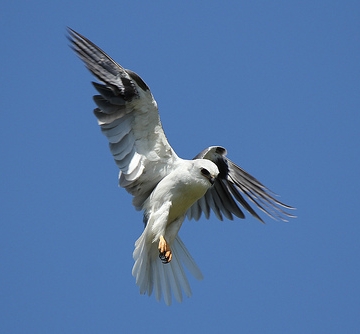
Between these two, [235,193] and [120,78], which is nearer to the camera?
[120,78]

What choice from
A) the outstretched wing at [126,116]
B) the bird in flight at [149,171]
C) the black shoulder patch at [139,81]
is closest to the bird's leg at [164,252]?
the bird in flight at [149,171]

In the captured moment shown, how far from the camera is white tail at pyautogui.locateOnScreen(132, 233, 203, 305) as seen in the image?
8805 millimetres

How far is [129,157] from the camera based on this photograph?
8688mm

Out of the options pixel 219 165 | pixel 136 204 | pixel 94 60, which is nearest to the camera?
pixel 94 60

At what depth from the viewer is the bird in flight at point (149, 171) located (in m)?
8.47

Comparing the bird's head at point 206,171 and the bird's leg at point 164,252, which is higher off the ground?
Answer: the bird's head at point 206,171

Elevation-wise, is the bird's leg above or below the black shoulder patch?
below

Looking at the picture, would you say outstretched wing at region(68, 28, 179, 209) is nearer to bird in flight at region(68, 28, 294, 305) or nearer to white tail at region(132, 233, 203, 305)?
bird in flight at region(68, 28, 294, 305)

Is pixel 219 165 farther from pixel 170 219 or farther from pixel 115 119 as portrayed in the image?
pixel 115 119

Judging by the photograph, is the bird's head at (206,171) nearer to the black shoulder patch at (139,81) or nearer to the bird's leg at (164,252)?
the bird's leg at (164,252)

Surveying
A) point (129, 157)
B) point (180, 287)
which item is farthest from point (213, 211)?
point (129, 157)

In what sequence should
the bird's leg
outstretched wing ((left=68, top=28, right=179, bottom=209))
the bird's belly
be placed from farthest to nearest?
the bird's belly, the bird's leg, outstretched wing ((left=68, top=28, right=179, bottom=209))

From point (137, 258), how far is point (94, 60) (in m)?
2.22

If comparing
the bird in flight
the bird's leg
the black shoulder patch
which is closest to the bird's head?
the bird in flight
